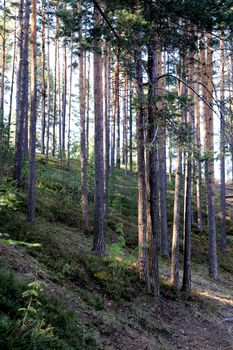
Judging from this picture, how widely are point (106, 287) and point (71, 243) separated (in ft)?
9.61

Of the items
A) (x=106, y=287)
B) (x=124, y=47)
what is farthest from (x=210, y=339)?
Result: (x=124, y=47)

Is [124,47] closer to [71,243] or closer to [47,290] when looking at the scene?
[47,290]

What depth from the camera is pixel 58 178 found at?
68.6ft

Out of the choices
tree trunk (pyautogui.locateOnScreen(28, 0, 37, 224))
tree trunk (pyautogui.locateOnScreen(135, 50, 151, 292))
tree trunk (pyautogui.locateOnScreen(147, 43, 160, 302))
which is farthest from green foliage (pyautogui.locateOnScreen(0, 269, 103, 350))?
tree trunk (pyautogui.locateOnScreen(28, 0, 37, 224))

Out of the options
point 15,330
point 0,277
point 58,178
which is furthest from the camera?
point 58,178

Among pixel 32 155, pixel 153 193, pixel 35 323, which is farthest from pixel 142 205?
pixel 35 323

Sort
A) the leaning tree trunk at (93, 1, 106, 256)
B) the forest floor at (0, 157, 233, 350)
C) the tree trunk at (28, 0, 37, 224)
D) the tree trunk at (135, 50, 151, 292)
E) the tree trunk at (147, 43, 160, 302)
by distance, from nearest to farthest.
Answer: the forest floor at (0, 157, 233, 350) → the tree trunk at (147, 43, 160, 302) → the tree trunk at (135, 50, 151, 292) → the leaning tree trunk at (93, 1, 106, 256) → the tree trunk at (28, 0, 37, 224)

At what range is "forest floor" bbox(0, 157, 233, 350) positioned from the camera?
5.46 metres

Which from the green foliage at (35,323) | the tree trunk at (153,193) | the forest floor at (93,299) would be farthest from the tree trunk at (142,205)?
the green foliage at (35,323)

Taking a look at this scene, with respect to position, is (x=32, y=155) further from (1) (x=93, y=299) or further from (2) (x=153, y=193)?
(1) (x=93, y=299)

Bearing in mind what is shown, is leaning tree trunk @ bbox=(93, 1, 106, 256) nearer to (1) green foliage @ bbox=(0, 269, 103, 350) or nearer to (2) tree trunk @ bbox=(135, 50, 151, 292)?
(2) tree trunk @ bbox=(135, 50, 151, 292)

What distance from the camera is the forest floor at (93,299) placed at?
215 inches

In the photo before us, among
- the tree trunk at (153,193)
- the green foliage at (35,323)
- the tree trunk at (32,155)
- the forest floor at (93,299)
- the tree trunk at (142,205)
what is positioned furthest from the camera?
the tree trunk at (32,155)

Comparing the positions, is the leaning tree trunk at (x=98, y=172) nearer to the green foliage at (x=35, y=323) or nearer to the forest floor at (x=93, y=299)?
the forest floor at (x=93, y=299)
